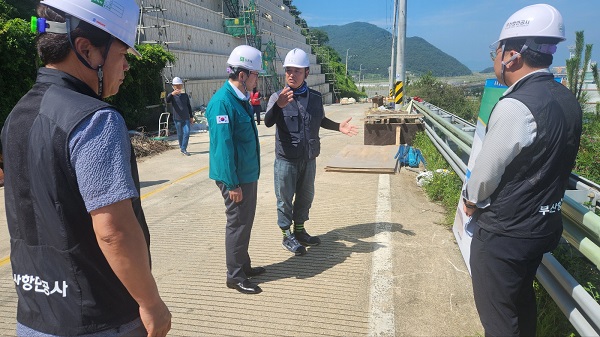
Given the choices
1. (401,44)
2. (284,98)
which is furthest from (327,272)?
(401,44)

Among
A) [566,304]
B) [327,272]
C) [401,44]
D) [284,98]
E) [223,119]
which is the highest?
[401,44]

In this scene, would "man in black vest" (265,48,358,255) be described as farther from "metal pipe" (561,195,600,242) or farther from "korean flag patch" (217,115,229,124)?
"metal pipe" (561,195,600,242)

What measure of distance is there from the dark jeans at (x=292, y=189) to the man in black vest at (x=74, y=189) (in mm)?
2916

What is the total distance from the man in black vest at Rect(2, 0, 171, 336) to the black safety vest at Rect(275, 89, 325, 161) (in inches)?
114

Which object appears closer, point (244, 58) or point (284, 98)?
point (244, 58)

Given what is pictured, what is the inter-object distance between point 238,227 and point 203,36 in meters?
27.3

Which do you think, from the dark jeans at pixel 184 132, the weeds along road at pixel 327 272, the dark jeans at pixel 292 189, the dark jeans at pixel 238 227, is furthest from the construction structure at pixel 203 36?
the dark jeans at pixel 238 227

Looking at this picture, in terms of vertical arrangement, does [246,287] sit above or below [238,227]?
below

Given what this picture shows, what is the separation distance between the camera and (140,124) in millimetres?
16422

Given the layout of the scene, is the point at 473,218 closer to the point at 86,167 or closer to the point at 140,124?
the point at 86,167

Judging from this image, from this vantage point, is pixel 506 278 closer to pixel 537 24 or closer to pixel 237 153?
pixel 537 24

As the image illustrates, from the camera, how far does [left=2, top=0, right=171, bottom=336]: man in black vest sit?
1397 mm

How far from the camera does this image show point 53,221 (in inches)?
56.7

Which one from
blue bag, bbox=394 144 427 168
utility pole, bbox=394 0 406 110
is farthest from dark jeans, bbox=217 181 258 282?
utility pole, bbox=394 0 406 110
